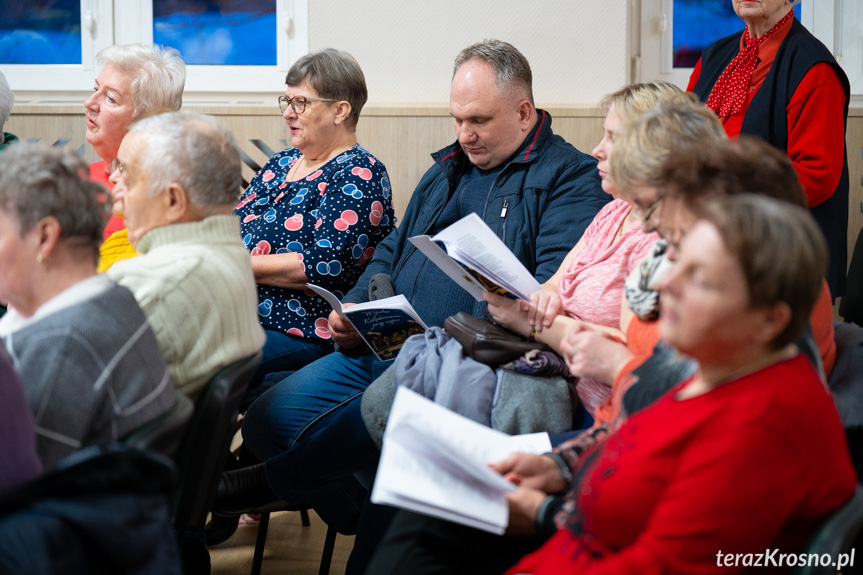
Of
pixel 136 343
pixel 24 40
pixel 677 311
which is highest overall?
pixel 24 40

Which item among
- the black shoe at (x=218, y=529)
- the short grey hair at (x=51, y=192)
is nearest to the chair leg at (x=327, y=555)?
the black shoe at (x=218, y=529)

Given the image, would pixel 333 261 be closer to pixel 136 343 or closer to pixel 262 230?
pixel 262 230

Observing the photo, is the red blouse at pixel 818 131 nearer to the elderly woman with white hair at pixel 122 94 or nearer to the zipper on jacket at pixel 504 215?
the zipper on jacket at pixel 504 215

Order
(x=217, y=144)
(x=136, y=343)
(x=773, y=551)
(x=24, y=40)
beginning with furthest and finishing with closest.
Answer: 1. (x=24, y=40)
2. (x=217, y=144)
3. (x=136, y=343)
4. (x=773, y=551)

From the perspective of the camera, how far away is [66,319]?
1.19 metres

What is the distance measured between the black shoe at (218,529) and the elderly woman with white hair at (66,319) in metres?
1.29

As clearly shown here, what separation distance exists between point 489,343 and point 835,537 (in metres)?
0.89

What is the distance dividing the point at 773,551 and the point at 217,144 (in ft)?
4.20

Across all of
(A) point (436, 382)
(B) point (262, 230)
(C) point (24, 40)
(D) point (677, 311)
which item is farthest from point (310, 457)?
(C) point (24, 40)

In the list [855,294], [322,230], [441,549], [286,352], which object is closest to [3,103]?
[322,230]

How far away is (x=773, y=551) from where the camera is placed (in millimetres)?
981

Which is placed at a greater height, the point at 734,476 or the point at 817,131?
the point at 817,131

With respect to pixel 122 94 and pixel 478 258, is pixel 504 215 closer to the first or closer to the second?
pixel 478 258

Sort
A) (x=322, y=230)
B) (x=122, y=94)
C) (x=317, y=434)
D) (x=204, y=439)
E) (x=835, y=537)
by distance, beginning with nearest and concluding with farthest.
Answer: (x=835, y=537) < (x=204, y=439) < (x=317, y=434) < (x=322, y=230) < (x=122, y=94)
